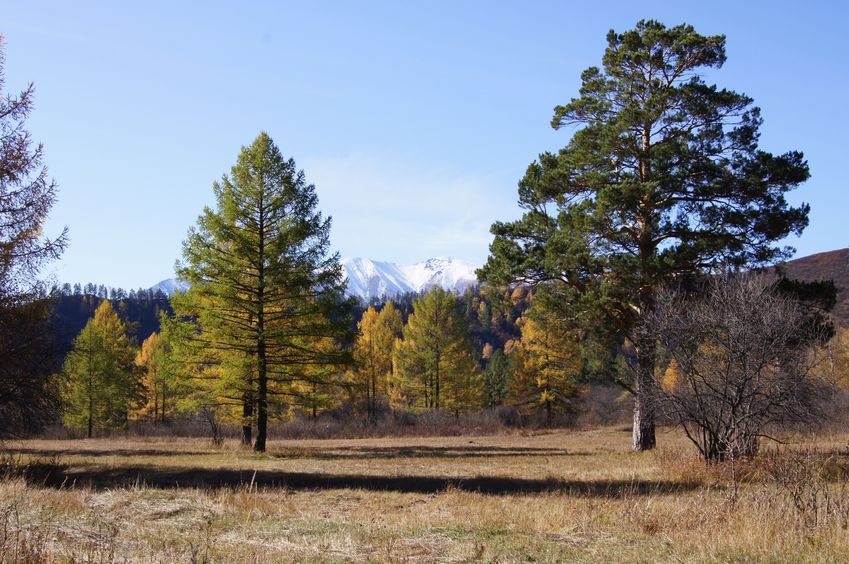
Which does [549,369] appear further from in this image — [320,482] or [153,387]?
[153,387]

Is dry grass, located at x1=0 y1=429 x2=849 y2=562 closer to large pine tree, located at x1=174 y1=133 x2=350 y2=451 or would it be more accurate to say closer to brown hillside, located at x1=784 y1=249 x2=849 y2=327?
large pine tree, located at x1=174 y1=133 x2=350 y2=451

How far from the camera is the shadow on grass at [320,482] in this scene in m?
12.4

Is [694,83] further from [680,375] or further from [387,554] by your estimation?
[387,554]

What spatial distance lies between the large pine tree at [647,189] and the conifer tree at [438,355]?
27414 mm

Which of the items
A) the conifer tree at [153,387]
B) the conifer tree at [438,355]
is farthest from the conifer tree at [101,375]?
the conifer tree at [438,355]

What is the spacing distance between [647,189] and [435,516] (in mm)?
12532

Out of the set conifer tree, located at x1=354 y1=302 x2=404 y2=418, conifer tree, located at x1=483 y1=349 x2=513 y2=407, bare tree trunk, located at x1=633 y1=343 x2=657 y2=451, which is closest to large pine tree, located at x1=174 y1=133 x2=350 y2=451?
bare tree trunk, located at x1=633 y1=343 x2=657 y2=451

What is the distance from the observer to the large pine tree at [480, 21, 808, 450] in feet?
62.0

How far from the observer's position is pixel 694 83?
767 inches

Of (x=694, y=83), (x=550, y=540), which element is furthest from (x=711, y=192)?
(x=550, y=540)

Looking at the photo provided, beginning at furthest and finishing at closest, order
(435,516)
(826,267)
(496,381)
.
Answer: (826,267) → (496,381) → (435,516)

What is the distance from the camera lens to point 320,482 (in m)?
13.9

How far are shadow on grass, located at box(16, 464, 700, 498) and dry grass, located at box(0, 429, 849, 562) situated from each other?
0.20ft

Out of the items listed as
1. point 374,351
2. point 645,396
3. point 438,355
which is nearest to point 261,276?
point 645,396
